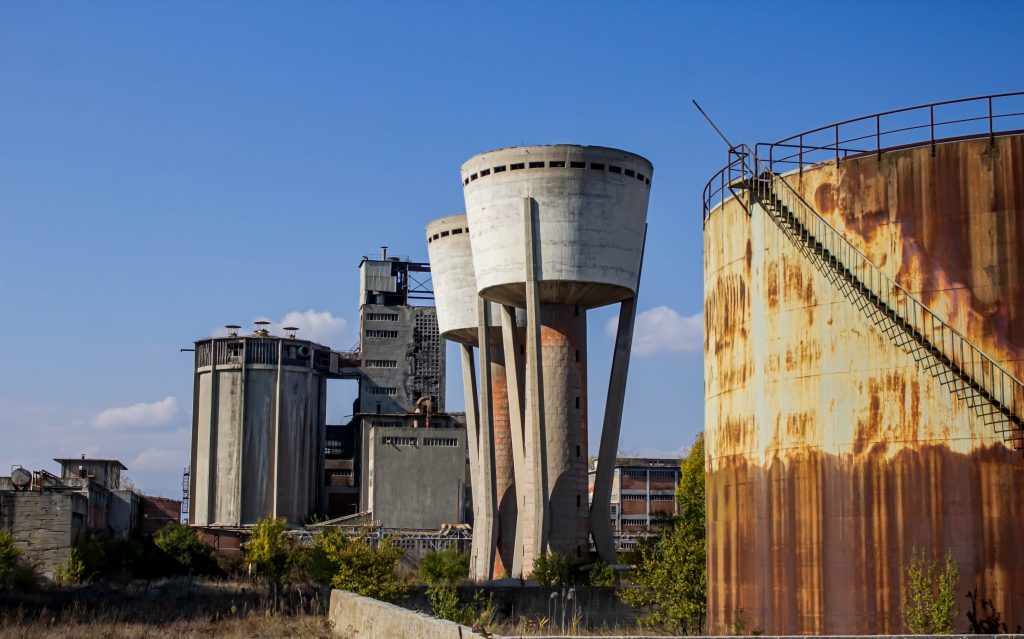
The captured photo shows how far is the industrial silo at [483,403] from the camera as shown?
6831 cm

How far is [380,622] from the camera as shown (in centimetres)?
2503

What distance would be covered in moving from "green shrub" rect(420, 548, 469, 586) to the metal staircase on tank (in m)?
43.8

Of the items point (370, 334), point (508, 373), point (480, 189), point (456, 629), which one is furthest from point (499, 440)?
point (456, 629)

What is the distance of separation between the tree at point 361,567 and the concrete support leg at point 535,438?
56.0 feet

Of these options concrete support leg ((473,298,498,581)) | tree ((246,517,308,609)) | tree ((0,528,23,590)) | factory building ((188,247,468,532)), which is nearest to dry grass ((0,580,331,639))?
tree ((0,528,23,590))

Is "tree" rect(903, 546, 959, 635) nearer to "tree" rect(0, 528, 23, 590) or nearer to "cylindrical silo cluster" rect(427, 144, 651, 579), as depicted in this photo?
"tree" rect(0, 528, 23, 590)

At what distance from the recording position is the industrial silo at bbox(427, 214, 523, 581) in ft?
224

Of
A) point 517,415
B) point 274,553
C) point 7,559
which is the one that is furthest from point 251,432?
point 7,559

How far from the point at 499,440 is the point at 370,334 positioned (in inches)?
1861

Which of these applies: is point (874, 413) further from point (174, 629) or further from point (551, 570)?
point (551, 570)

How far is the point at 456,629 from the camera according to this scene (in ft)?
59.9

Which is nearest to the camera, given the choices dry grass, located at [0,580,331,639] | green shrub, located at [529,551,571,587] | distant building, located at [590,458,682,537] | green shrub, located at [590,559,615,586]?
dry grass, located at [0,580,331,639]

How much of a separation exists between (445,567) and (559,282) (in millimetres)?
17852

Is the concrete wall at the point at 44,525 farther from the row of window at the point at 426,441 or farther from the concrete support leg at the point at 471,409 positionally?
the row of window at the point at 426,441
